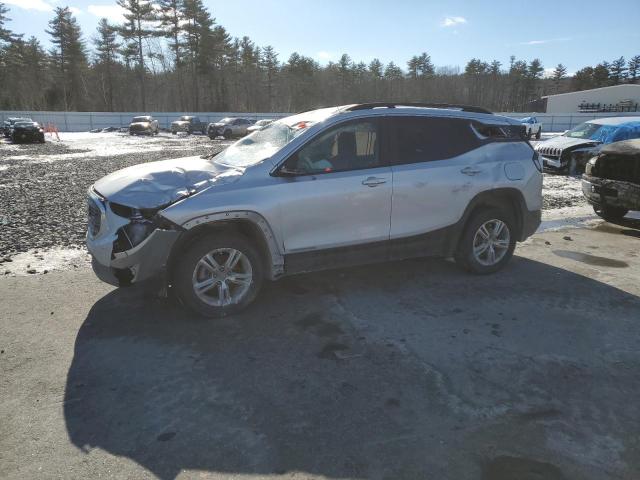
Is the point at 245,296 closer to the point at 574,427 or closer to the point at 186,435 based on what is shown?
the point at 186,435

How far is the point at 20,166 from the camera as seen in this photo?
55.1ft

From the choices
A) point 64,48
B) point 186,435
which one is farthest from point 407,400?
point 64,48

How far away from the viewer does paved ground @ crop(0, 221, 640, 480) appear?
267cm

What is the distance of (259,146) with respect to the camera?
5.06 m

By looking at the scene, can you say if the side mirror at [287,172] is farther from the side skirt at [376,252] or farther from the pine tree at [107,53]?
the pine tree at [107,53]

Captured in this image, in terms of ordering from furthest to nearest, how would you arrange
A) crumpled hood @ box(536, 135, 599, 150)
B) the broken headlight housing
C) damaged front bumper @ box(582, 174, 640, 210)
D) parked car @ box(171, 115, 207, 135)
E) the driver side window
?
parked car @ box(171, 115, 207, 135), crumpled hood @ box(536, 135, 599, 150), damaged front bumper @ box(582, 174, 640, 210), the driver side window, the broken headlight housing

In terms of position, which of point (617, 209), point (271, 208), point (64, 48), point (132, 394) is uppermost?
point (64, 48)

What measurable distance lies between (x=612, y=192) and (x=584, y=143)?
24.4 ft

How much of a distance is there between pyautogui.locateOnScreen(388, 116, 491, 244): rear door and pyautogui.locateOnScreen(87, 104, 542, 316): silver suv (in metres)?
0.01

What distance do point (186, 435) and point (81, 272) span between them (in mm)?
3654

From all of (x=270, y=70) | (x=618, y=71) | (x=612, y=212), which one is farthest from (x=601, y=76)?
(x=612, y=212)

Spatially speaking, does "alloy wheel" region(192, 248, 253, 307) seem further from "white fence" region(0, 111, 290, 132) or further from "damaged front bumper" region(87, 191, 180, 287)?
"white fence" region(0, 111, 290, 132)

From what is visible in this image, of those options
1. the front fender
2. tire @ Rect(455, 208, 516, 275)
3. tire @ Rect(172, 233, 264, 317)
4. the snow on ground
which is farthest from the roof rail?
the snow on ground

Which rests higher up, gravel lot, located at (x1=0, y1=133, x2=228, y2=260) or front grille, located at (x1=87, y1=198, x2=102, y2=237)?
front grille, located at (x1=87, y1=198, x2=102, y2=237)
